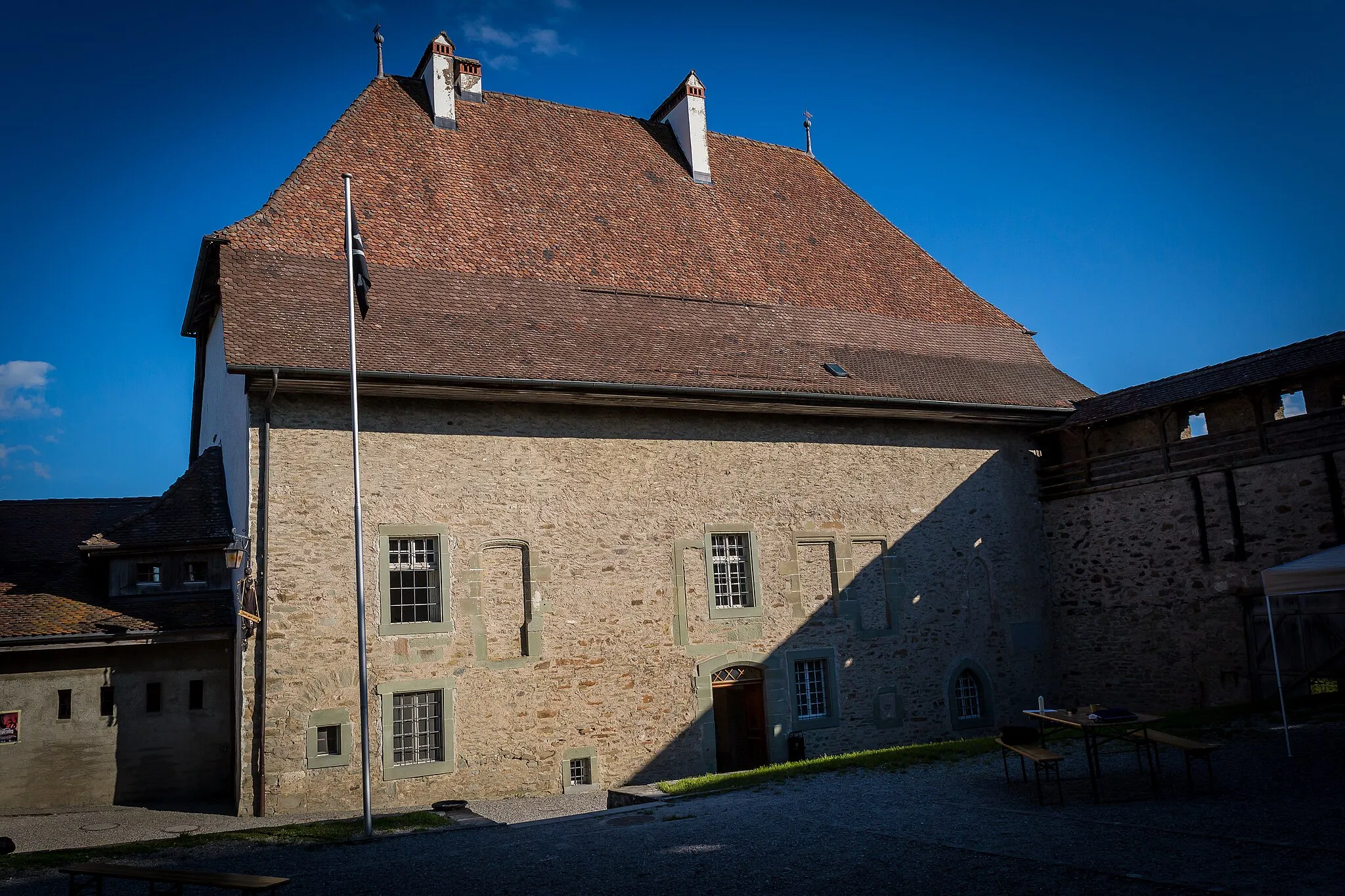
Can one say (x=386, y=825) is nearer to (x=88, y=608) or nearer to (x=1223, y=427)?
(x=88, y=608)

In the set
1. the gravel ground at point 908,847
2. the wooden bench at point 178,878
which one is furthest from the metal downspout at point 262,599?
the wooden bench at point 178,878

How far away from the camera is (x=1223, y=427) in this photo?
1631 centimetres

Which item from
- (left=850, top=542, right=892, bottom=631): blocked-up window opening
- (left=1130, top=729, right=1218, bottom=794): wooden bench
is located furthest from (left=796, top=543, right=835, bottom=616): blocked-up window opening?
(left=1130, top=729, right=1218, bottom=794): wooden bench

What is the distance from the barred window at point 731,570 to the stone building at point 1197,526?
6201mm

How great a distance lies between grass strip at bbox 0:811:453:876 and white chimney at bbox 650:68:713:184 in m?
13.7

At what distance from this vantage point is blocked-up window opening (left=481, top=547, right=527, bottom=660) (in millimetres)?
14203

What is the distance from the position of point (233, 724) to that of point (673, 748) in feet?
20.0

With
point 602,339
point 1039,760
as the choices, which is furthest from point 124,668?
point 1039,760

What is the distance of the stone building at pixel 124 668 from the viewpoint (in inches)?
535

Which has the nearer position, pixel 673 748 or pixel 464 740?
pixel 464 740

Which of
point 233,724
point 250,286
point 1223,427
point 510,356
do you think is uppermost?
point 250,286

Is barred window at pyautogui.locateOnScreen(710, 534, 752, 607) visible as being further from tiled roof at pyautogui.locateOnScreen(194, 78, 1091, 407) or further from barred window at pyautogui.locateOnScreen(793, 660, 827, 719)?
tiled roof at pyautogui.locateOnScreen(194, 78, 1091, 407)

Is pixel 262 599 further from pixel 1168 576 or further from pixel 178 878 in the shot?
pixel 1168 576

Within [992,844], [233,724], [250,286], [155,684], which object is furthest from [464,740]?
[992,844]
